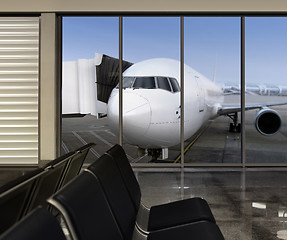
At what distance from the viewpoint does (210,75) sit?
18.4 feet

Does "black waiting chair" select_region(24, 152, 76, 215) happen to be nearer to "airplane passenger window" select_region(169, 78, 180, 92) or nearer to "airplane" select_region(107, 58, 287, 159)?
"airplane" select_region(107, 58, 287, 159)

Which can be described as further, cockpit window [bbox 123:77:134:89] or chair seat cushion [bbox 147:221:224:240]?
cockpit window [bbox 123:77:134:89]

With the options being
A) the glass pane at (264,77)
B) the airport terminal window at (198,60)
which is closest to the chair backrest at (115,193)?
the airport terminal window at (198,60)

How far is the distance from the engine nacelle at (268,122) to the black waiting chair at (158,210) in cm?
414

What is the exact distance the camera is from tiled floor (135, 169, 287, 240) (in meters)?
2.44

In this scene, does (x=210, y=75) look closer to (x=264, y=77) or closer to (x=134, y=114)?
(x=264, y=77)

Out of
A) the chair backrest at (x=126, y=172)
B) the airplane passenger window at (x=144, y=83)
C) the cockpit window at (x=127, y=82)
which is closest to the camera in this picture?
the chair backrest at (x=126, y=172)

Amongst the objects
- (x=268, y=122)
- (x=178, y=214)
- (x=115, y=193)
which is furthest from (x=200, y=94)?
(x=115, y=193)

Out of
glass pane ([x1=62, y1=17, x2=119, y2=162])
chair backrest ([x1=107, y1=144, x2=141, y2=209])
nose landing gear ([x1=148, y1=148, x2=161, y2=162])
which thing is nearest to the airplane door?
nose landing gear ([x1=148, y1=148, x2=161, y2=162])

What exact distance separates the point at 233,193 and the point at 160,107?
186cm

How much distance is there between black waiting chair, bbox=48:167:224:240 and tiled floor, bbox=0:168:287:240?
1.09m

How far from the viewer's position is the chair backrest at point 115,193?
4.04 feet

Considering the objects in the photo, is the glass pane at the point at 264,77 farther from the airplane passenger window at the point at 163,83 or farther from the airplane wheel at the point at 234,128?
the airplane passenger window at the point at 163,83

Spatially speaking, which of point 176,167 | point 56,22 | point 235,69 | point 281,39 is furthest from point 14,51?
point 281,39
